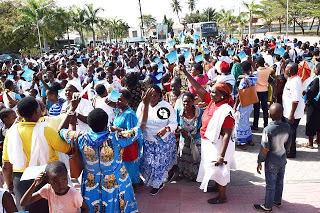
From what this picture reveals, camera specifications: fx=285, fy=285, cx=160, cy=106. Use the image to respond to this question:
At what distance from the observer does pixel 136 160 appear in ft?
13.0

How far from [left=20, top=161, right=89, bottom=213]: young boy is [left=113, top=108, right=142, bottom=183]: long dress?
3.92 ft

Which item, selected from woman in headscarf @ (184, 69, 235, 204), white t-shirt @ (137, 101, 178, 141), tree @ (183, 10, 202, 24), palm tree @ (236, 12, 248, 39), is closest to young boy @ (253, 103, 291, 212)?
woman in headscarf @ (184, 69, 235, 204)

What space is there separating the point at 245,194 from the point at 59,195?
2.70 meters

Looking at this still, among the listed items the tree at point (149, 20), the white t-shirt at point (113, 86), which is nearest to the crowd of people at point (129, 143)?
the white t-shirt at point (113, 86)

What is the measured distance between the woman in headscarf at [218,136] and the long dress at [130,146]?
909 mm

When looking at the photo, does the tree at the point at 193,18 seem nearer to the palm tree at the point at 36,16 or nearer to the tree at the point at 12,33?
the tree at the point at 12,33

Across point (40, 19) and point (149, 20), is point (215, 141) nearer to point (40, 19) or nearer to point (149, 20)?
point (40, 19)

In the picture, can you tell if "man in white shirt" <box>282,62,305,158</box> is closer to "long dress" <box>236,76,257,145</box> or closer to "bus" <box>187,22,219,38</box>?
"long dress" <box>236,76,257,145</box>

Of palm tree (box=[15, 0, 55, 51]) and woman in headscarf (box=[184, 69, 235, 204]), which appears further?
palm tree (box=[15, 0, 55, 51])

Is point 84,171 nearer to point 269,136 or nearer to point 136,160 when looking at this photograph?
point 136,160

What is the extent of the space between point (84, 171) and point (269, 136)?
211 cm

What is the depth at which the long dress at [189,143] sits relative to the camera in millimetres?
4211

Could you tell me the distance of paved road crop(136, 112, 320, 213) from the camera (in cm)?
384

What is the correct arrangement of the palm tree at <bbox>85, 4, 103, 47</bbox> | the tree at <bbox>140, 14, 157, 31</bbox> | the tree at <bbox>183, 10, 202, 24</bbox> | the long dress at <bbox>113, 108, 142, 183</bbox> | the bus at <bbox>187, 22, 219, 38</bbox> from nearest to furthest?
the long dress at <bbox>113, 108, 142, 183</bbox>, the bus at <bbox>187, 22, 219, 38</bbox>, the palm tree at <bbox>85, 4, 103, 47</bbox>, the tree at <bbox>183, 10, 202, 24</bbox>, the tree at <bbox>140, 14, 157, 31</bbox>
